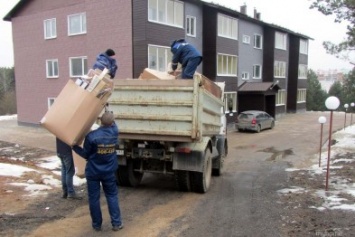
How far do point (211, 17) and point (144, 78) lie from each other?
18871 mm

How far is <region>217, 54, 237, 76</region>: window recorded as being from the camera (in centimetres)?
2781

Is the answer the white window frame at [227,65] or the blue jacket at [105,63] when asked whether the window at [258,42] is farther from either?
the blue jacket at [105,63]

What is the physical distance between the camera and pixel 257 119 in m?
26.0

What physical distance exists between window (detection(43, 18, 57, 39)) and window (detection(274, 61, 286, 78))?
22.7m

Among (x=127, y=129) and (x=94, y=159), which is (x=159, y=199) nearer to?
(x=127, y=129)

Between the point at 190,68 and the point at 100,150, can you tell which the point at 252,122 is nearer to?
the point at 190,68

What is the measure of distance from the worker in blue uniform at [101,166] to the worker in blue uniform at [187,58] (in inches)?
122

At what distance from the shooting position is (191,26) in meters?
25.1

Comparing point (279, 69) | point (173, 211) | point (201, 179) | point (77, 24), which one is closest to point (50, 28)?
point (77, 24)

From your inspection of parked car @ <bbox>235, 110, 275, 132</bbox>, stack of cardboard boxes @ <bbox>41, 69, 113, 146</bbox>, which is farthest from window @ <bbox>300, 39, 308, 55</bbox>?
stack of cardboard boxes @ <bbox>41, 69, 113, 146</bbox>

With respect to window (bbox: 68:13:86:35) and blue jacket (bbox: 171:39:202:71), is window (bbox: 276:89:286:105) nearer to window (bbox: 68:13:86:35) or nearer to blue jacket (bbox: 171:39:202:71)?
window (bbox: 68:13:86:35)

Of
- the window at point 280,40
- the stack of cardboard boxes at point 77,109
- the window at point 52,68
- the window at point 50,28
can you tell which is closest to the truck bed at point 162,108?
the stack of cardboard boxes at point 77,109

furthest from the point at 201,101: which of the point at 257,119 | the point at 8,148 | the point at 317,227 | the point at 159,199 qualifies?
the point at 257,119

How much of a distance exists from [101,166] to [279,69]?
119ft
